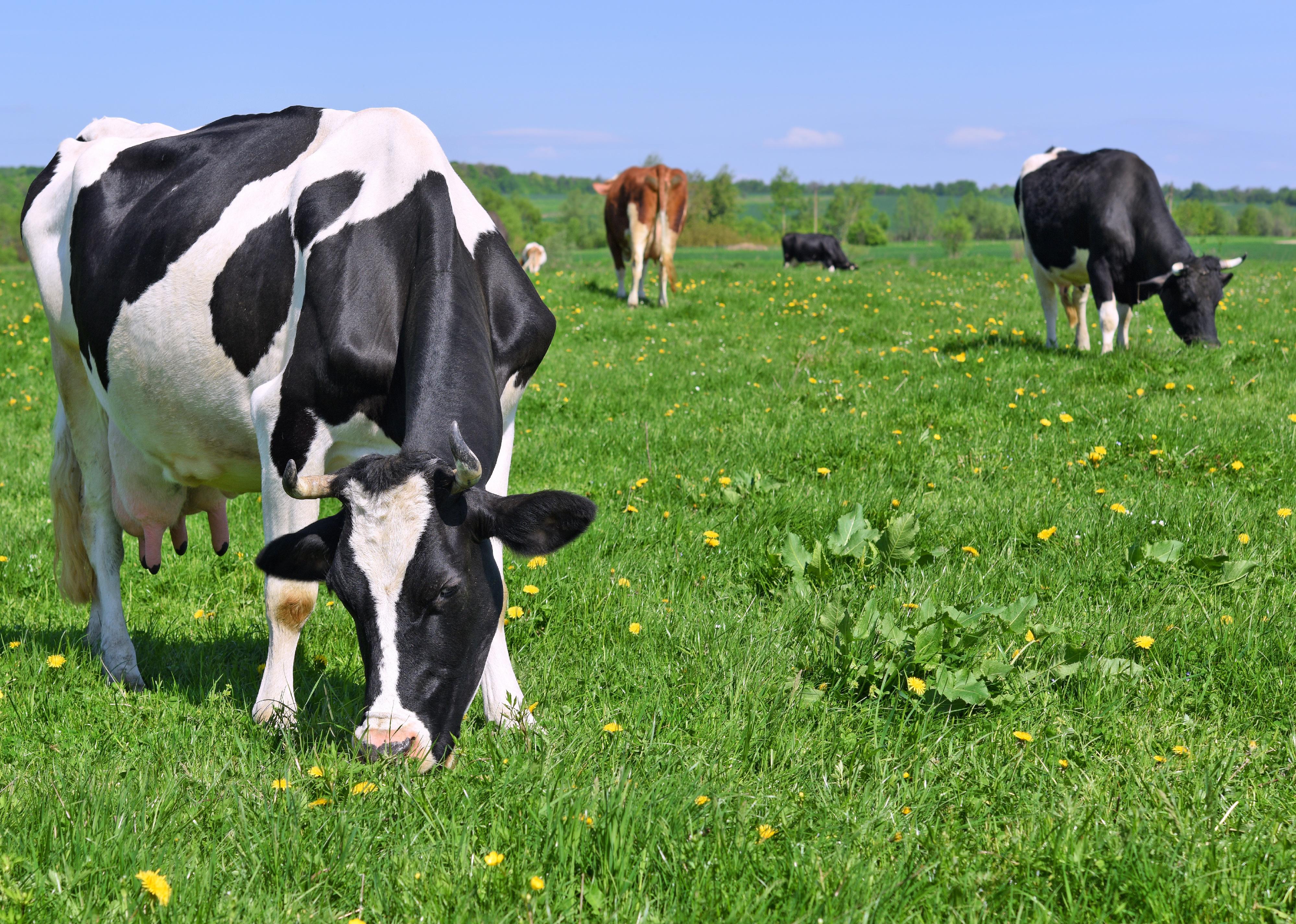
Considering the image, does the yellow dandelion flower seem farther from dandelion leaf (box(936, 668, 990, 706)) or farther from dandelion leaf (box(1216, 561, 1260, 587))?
dandelion leaf (box(1216, 561, 1260, 587))

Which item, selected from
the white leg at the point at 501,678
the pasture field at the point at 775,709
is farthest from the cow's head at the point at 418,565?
the white leg at the point at 501,678

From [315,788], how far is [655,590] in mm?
2011

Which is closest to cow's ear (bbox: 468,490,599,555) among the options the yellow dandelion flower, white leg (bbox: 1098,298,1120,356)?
the yellow dandelion flower

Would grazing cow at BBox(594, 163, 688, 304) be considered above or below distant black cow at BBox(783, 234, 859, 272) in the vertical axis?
below

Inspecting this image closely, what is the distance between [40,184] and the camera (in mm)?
5309

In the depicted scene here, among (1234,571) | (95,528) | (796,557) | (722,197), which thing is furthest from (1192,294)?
(722,197)

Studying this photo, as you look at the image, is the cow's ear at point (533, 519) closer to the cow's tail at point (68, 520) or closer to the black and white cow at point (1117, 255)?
the cow's tail at point (68, 520)

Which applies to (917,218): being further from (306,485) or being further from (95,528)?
(306,485)

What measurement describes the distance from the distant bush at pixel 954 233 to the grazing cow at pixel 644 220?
41876 millimetres

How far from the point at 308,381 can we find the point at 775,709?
2.03m

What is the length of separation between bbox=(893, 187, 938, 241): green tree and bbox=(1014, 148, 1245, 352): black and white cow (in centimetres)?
11781

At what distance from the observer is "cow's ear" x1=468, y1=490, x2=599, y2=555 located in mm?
2912

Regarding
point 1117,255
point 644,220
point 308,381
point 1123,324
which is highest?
point 644,220

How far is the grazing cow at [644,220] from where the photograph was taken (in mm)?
16297
